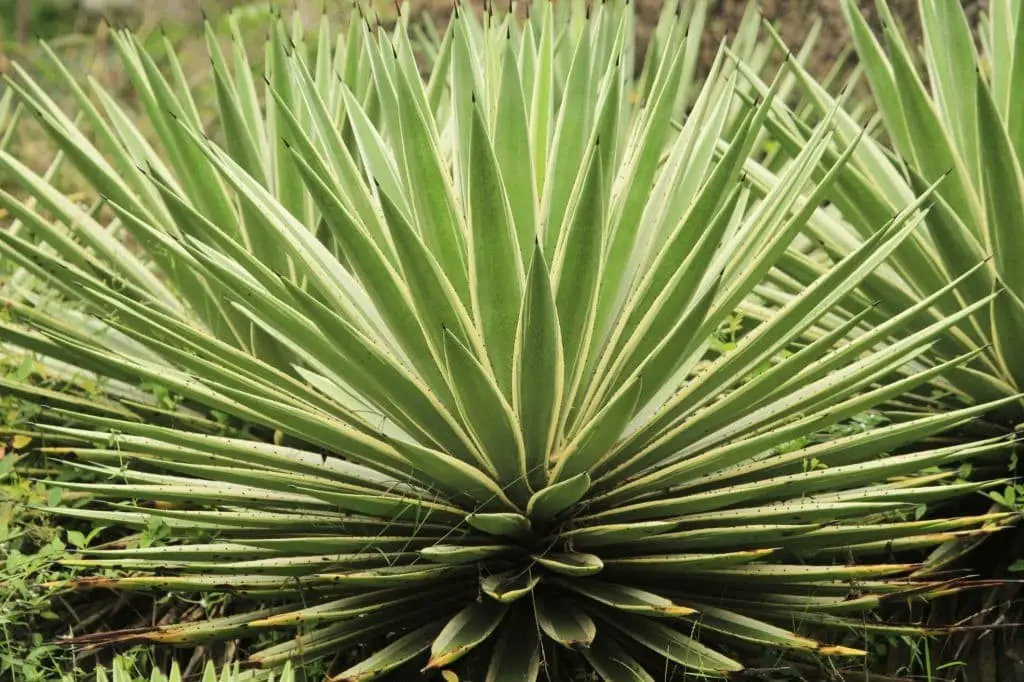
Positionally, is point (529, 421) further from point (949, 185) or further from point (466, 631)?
point (949, 185)

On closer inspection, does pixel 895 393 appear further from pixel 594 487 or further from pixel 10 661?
pixel 10 661

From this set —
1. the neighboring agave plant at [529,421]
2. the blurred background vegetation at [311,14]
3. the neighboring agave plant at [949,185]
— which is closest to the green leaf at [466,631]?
the neighboring agave plant at [529,421]

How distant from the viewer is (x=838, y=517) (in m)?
1.95

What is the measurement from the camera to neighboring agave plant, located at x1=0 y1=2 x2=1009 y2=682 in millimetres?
1945

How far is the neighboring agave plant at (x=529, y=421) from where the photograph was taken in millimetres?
1945

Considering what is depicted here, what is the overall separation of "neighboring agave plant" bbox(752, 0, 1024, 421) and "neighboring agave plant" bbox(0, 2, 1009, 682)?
0.92 feet

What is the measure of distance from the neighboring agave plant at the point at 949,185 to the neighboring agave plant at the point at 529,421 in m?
0.28

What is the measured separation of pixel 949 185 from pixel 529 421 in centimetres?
115

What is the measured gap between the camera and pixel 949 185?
8.25 feet

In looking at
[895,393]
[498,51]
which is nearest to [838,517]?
[895,393]

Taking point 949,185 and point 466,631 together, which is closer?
point 466,631

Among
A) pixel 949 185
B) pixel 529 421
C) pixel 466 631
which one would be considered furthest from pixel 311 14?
pixel 466 631

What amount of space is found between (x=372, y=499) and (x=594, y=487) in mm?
423

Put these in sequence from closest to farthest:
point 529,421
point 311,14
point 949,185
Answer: point 529,421
point 949,185
point 311,14
